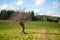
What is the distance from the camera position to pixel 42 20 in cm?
579

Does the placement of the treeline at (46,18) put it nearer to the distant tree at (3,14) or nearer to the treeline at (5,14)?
the treeline at (5,14)

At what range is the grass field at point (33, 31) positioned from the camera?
5.46 metres

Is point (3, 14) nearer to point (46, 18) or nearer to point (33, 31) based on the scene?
point (33, 31)

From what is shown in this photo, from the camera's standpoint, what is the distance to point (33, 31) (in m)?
5.85

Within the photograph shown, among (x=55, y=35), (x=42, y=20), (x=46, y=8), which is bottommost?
(x=55, y=35)

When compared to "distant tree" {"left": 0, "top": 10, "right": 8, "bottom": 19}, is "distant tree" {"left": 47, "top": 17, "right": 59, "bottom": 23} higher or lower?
lower

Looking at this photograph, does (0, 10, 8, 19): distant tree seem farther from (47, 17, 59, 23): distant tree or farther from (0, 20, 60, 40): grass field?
(47, 17, 59, 23): distant tree

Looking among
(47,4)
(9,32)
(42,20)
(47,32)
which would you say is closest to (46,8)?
(47,4)

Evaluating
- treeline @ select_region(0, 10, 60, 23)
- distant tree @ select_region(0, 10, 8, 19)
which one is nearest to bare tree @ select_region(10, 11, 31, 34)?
treeline @ select_region(0, 10, 60, 23)

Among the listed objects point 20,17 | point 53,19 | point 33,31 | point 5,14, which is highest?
point 5,14

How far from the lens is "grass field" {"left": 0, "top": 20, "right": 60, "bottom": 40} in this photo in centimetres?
546

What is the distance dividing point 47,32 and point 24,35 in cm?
100

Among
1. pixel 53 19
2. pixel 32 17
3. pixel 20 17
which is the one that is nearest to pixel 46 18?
pixel 53 19

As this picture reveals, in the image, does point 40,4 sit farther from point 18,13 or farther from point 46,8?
point 18,13
